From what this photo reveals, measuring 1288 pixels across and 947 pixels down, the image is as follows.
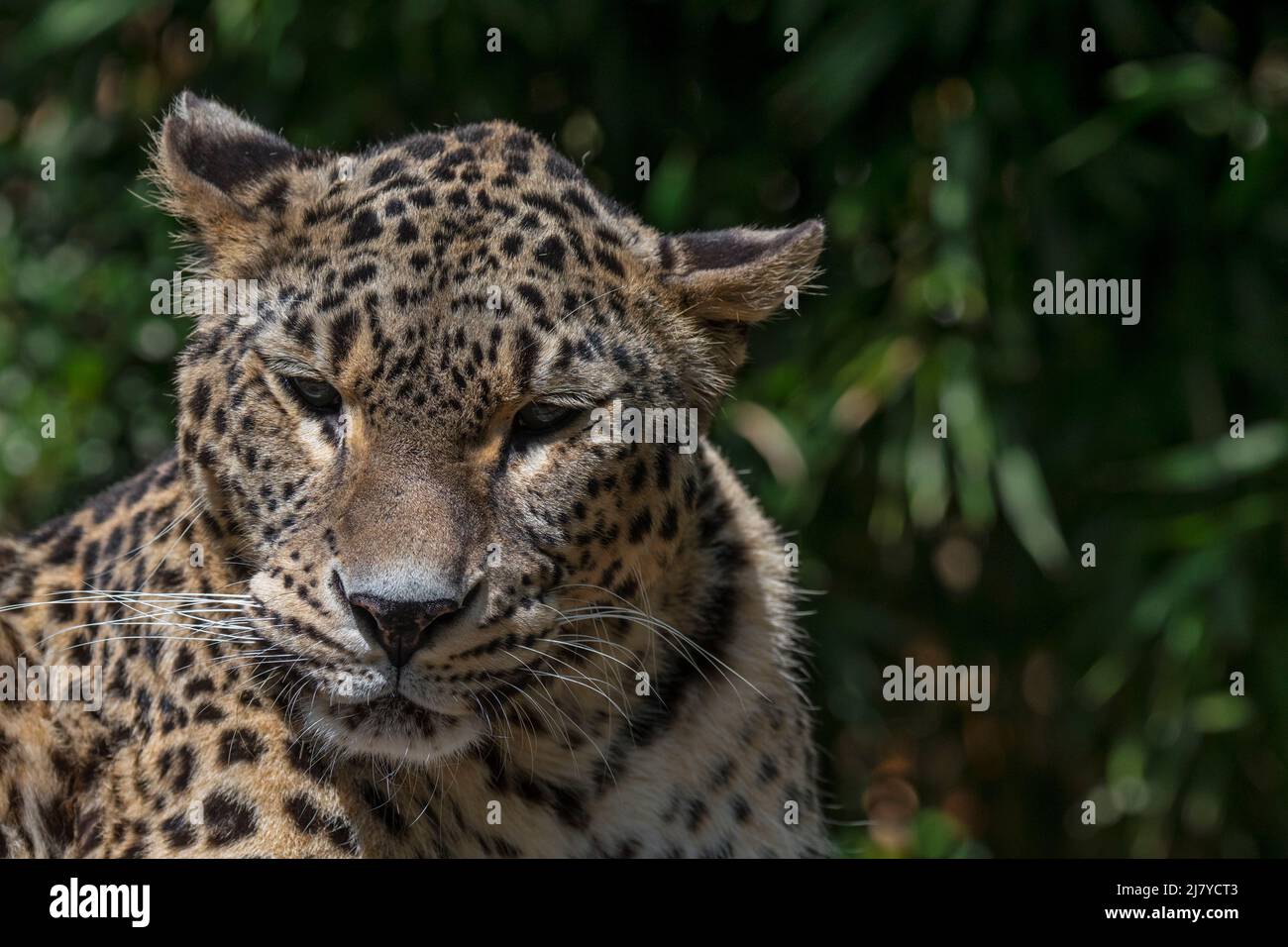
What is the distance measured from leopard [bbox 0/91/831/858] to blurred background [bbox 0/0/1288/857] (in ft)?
10.1

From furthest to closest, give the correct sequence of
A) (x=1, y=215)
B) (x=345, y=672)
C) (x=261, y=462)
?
(x=1, y=215) → (x=261, y=462) → (x=345, y=672)

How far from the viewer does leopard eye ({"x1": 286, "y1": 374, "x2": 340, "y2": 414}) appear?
3.83 metres

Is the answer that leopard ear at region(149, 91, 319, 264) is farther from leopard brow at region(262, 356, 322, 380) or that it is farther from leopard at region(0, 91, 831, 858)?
leopard brow at region(262, 356, 322, 380)

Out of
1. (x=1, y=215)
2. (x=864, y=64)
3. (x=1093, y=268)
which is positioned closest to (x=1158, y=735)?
(x=1093, y=268)

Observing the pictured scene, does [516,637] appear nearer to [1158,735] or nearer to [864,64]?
[864,64]

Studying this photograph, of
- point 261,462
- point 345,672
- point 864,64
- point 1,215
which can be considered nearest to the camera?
point 345,672

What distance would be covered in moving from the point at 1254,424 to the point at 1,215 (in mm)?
6235

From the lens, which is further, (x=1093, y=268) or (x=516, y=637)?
(x=1093, y=268)

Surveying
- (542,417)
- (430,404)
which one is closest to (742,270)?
(542,417)

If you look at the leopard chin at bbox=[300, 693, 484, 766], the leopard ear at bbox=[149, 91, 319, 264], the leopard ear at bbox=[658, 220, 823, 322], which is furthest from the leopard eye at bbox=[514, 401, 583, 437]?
the leopard ear at bbox=[149, 91, 319, 264]

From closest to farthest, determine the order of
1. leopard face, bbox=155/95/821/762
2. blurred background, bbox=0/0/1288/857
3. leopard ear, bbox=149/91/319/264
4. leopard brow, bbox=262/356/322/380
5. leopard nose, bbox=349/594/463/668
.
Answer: leopard nose, bbox=349/594/463/668 < leopard face, bbox=155/95/821/762 < leopard brow, bbox=262/356/322/380 < leopard ear, bbox=149/91/319/264 < blurred background, bbox=0/0/1288/857

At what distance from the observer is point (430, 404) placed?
12.1 feet

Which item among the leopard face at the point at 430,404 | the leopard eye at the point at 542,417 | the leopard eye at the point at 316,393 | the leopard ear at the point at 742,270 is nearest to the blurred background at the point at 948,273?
the leopard ear at the point at 742,270
